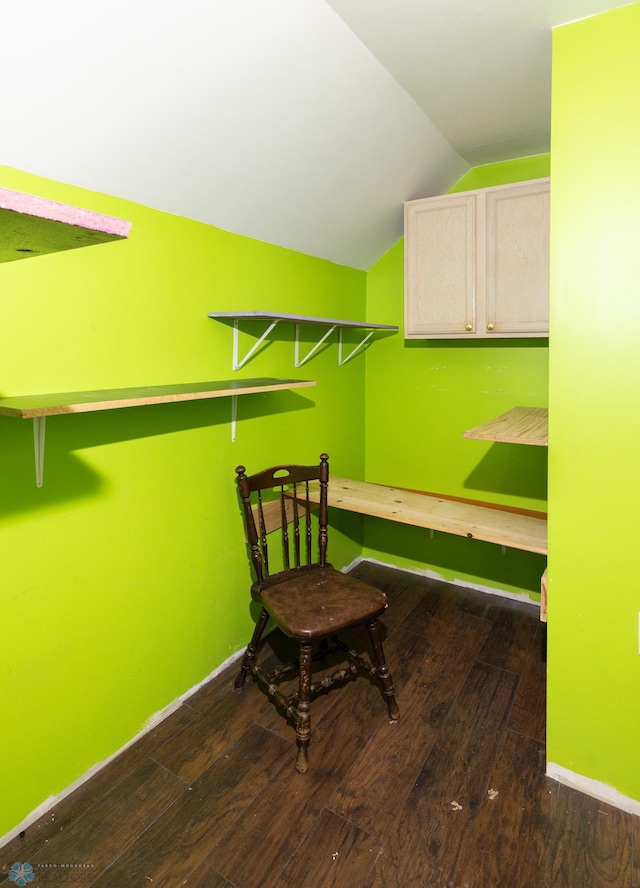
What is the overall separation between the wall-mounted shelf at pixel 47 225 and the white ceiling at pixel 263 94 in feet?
2.28

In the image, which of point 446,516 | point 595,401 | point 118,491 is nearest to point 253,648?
point 118,491

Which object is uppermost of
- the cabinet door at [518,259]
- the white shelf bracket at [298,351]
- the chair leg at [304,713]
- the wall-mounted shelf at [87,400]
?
the cabinet door at [518,259]

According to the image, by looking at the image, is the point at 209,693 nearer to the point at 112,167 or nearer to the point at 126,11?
the point at 112,167

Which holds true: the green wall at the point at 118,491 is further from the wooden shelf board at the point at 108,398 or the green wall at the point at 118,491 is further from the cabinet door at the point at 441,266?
the cabinet door at the point at 441,266

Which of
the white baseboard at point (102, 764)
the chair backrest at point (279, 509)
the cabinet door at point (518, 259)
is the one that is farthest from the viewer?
the cabinet door at point (518, 259)

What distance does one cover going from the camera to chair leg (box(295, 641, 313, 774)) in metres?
1.77

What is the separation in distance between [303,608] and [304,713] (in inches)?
14.4

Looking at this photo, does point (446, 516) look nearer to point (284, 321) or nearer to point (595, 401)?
point (595, 401)

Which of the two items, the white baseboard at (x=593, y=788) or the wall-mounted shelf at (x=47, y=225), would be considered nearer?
the wall-mounted shelf at (x=47, y=225)

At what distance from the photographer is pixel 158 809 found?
1.61m

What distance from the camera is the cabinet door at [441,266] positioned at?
2434 millimetres

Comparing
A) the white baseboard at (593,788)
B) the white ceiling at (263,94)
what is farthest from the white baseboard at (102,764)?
the white ceiling at (263,94)

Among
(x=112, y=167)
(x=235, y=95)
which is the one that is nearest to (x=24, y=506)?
(x=112, y=167)

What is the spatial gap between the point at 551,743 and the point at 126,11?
2.56 metres
